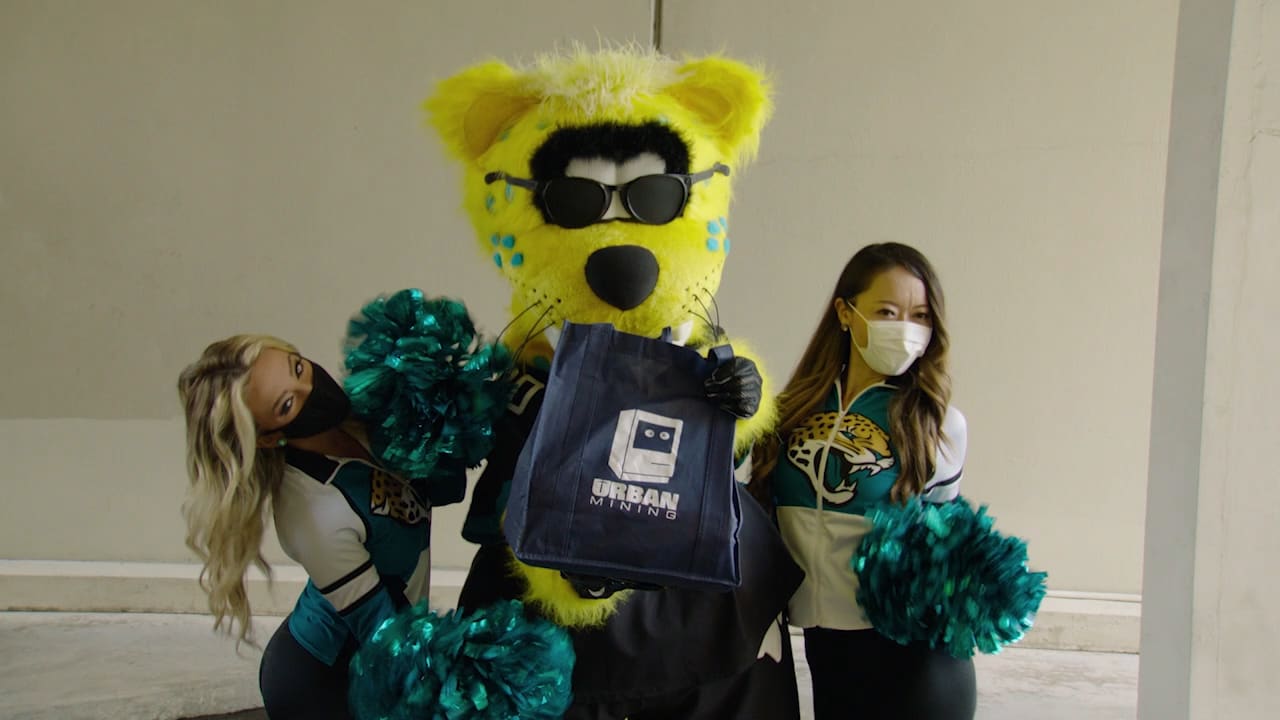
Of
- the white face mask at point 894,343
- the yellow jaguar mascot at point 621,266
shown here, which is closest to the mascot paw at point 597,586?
the yellow jaguar mascot at point 621,266

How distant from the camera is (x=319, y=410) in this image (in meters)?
1.34

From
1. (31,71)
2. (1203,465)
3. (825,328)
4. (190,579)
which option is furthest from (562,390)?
(31,71)

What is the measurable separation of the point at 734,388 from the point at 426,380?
47 centimetres

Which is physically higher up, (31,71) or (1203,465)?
(31,71)

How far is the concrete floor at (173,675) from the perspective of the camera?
215 centimetres

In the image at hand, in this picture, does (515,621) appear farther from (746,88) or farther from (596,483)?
(746,88)

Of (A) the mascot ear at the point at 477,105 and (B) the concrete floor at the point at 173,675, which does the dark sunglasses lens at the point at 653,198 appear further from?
(B) the concrete floor at the point at 173,675

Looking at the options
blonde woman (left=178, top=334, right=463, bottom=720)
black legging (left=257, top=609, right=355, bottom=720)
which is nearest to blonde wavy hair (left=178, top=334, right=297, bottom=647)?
blonde woman (left=178, top=334, right=463, bottom=720)

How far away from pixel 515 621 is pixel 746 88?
0.91m

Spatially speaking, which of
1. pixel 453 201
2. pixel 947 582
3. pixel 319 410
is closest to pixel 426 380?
pixel 319 410

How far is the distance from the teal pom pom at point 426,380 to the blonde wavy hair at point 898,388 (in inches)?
21.8

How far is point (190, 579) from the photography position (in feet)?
9.02

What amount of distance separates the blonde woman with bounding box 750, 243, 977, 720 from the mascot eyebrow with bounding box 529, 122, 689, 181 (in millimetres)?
536

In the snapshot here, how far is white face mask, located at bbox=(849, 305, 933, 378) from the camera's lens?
144 centimetres
